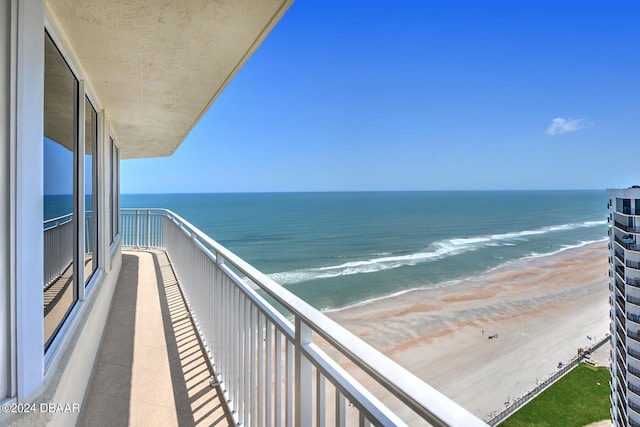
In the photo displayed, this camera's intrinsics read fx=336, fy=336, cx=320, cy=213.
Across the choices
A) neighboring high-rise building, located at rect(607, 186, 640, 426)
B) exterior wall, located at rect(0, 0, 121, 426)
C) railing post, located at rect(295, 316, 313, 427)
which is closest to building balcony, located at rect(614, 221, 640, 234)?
neighboring high-rise building, located at rect(607, 186, 640, 426)

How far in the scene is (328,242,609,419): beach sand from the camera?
30.1ft

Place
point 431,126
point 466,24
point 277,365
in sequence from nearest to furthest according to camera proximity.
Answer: point 277,365
point 466,24
point 431,126

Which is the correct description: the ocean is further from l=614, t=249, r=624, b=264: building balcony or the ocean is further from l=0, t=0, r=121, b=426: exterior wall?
l=0, t=0, r=121, b=426: exterior wall

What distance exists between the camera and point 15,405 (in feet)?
3.57

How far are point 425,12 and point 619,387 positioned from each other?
115ft

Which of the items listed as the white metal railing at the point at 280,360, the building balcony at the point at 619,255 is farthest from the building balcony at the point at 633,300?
the white metal railing at the point at 280,360

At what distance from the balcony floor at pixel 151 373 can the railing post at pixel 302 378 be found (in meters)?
0.97

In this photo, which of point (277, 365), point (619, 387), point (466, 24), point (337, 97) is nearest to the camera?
point (277, 365)

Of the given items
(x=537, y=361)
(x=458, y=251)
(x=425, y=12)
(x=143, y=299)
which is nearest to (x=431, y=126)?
(x=425, y=12)

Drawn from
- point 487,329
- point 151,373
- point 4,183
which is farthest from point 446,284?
point 4,183

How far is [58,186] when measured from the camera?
1.81m

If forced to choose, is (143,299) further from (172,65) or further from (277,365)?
(277,365)

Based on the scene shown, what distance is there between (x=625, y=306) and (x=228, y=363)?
13892 millimetres

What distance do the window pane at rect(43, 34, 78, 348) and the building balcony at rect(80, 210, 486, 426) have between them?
0.67 m
